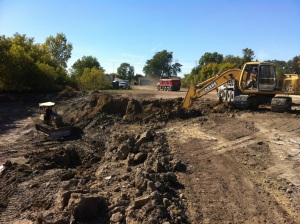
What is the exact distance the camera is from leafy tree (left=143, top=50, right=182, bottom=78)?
110250 mm

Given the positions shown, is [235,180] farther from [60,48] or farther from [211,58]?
[211,58]

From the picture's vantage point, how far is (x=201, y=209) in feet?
17.1

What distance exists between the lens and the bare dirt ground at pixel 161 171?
5.17m

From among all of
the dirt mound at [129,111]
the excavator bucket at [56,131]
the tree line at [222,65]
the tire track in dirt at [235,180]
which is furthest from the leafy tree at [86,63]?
the tire track in dirt at [235,180]

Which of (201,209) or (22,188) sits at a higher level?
(201,209)

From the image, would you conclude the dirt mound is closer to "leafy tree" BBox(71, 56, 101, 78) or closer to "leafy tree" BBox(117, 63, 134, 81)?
"leafy tree" BBox(71, 56, 101, 78)

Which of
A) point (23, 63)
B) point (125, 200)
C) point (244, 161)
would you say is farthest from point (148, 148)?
point (23, 63)

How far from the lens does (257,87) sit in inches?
586

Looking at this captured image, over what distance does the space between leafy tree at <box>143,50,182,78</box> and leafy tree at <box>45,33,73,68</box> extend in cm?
5687

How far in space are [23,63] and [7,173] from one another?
20.7 meters

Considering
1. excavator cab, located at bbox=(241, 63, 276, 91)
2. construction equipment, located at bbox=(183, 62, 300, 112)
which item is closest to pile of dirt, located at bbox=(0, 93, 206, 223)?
construction equipment, located at bbox=(183, 62, 300, 112)

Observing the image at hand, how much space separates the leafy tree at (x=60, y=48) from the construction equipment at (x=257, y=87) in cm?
4370

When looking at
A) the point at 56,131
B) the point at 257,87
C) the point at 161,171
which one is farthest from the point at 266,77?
the point at 56,131

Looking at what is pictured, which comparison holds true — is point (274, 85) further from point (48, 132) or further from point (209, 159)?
point (48, 132)
